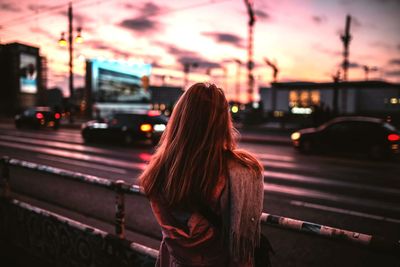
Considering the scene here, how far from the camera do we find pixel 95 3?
1955 centimetres

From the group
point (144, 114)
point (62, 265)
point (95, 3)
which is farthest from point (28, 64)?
point (62, 265)

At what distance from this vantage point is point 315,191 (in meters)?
7.72

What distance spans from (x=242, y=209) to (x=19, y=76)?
259 feet

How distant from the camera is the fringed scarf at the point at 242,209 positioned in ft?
5.34

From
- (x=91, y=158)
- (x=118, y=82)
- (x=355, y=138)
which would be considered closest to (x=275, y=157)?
(x=355, y=138)

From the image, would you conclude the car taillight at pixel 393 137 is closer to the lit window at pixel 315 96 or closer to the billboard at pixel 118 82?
the billboard at pixel 118 82

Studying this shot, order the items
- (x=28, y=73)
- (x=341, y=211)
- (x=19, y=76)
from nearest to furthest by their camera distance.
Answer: (x=341, y=211) → (x=19, y=76) → (x=28, y=73)

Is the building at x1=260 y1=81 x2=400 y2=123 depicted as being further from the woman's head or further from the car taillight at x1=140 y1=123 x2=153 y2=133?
the woman's head

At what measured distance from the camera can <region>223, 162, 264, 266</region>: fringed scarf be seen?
1627mm

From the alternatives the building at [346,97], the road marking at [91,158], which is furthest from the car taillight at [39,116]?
the building at [346,97]

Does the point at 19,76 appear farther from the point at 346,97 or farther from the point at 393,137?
the point at 393,137

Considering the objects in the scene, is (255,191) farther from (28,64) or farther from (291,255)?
(28,64)

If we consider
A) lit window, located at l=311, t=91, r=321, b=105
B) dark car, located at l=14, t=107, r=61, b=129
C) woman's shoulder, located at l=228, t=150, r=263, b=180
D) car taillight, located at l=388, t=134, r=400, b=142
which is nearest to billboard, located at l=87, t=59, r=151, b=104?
dark car, located at l=14, t=107, r=61, b=129

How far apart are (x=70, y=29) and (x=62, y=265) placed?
2661 centimetres
